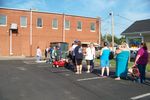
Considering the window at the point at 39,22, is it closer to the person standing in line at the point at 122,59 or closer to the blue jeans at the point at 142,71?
the person standing in line at the point at 122,59

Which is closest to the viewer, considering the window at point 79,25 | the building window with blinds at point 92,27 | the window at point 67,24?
the window at point 67,24

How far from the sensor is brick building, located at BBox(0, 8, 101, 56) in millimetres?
47062

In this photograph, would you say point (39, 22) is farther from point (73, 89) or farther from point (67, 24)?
point (73, 89)

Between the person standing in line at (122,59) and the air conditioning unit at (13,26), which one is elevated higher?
the air conditioning unit at (13,26)

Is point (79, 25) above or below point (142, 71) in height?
above

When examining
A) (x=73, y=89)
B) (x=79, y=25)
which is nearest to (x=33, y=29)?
(x=79, y=25)

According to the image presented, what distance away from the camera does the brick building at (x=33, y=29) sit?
47062 millimetres

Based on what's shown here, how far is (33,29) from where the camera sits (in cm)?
4934

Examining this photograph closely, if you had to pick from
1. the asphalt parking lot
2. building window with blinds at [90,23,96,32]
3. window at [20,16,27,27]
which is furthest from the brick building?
the asphalt parking lot

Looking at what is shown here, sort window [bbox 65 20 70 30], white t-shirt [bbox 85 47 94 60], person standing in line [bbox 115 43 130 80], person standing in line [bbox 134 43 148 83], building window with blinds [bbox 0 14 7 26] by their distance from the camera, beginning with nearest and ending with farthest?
1. person standing in line [bbox 134 43 148 83]
2. person standing in line [bbox 115 43 130 80]
3. white t-shirt [bbox 85 47 94 60]
4. building window with blinds [bbox 0 14 7 26]
5. window [bbox 65 20 70 30]

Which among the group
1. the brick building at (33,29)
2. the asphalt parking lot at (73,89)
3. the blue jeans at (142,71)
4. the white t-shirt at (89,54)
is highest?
the brick building at (33,29)

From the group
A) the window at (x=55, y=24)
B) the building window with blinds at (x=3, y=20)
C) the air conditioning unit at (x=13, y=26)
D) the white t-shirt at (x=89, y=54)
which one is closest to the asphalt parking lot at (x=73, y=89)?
the white t-shirt at (x=89, y=54)

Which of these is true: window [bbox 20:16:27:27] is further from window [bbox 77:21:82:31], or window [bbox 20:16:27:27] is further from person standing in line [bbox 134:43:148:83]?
person standing in line [bbox 134:43:148:83]

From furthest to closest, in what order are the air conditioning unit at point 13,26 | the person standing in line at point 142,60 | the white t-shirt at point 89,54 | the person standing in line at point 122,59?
the air conditioning unit at point 13,26 → the white t-shirt at point 89,54 → the person standing in line at point 122,59 → the person standing in line at point 142,60
